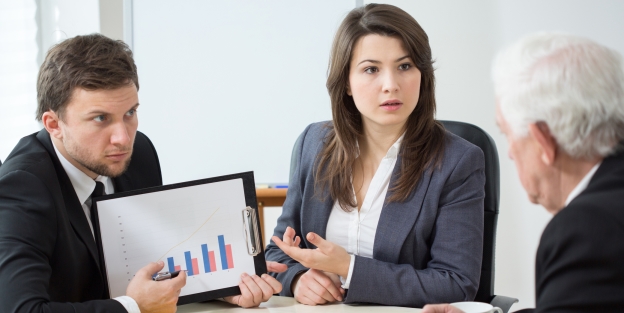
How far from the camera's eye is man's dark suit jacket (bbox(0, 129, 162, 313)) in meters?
1.47

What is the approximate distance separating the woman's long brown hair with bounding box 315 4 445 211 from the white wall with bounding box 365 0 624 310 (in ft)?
5.24

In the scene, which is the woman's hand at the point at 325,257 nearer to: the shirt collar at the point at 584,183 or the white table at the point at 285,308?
the white table at the point at 285,308

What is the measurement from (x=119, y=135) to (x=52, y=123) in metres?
0.19

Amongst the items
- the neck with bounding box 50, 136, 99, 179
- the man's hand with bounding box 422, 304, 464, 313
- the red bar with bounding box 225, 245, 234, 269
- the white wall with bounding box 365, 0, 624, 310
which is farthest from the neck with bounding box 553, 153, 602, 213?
the white wall with bounding box 365, 0, 624, 310

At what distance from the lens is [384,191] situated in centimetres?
203

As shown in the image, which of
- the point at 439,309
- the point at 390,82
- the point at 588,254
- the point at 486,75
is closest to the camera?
the point at 588,254

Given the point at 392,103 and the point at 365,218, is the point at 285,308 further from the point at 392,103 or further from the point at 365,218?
the point at 392,103

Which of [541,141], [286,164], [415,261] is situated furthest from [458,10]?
[541,141]

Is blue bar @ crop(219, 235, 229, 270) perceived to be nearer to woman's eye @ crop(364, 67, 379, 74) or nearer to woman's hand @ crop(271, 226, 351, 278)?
A: woman's hand @ crop(271, 226, 351, 278)

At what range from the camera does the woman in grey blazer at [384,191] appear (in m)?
1.81

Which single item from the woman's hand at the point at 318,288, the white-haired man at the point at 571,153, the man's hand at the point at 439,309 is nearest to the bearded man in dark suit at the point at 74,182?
the woman's hand at the point at 318,288

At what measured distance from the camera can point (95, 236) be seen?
1.71 meters

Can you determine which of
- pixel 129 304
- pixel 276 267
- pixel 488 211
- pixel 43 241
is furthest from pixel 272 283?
pixel 488 211

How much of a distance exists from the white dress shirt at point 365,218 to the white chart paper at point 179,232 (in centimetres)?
40
